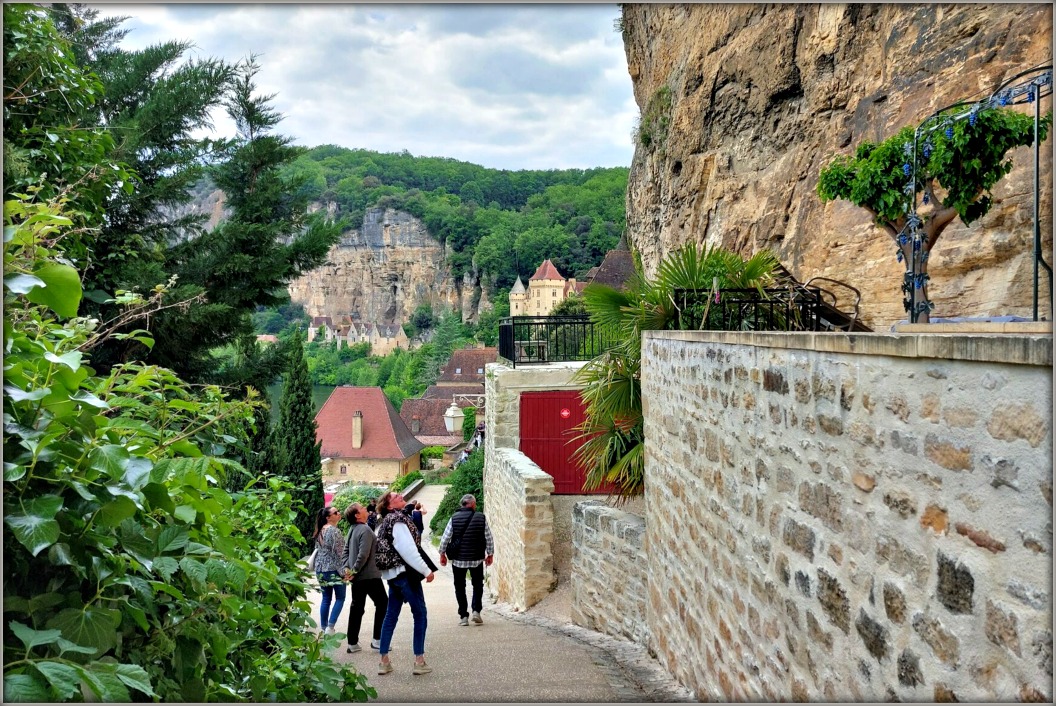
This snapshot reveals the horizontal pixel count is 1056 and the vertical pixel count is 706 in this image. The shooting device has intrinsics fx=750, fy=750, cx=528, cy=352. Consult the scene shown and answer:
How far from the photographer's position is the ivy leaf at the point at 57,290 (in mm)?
1974

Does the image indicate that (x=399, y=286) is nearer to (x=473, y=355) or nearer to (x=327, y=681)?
(x=473, y=355)

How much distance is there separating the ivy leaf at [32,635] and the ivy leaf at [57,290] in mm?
774

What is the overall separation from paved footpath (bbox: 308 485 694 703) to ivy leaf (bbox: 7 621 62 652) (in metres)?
2.66

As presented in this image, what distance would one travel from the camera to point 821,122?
11352mm

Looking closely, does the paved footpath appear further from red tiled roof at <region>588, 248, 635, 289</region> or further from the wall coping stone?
red tiled roof at <region>588, 248, 635, 289</region>

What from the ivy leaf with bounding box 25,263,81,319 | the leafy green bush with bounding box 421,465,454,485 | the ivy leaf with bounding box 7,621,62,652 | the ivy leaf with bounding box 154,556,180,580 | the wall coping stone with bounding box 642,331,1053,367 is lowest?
the leafy green bush with bounding box 421,465,454,485

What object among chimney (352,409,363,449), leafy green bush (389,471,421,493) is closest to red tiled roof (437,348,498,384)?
chimney (352,409,363,449)

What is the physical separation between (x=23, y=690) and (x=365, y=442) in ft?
132

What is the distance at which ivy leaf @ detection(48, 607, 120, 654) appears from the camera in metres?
1.86

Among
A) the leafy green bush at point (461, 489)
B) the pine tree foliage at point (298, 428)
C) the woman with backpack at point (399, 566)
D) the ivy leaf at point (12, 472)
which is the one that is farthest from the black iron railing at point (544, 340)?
the ivy leaf at point (12, 472)

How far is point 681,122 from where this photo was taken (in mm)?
15281

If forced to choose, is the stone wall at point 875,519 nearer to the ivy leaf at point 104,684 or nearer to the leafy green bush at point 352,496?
the ivy leaf at point 104,684

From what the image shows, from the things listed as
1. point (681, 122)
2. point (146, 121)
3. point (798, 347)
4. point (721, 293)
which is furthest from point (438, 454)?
point (798, 347)

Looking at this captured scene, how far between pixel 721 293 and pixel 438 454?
131 feet
